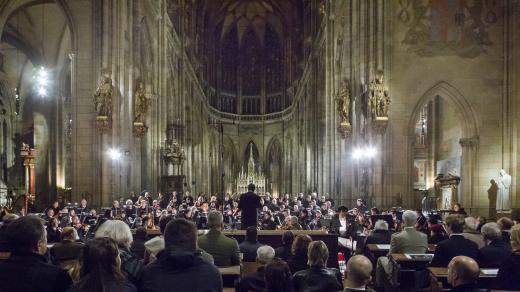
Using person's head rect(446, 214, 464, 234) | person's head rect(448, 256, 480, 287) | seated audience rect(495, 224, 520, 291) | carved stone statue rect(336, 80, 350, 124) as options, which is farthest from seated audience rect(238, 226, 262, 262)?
carved stone statue rect(336, 80, 350, 124)

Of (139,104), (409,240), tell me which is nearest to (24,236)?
(409,240)

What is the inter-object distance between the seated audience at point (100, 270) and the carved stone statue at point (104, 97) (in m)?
18.1

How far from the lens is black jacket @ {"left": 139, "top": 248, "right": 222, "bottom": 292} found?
174 inches

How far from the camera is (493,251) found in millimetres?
8117

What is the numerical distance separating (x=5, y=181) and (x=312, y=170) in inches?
868

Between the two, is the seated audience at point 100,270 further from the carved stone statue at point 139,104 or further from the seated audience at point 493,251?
the carved stone statue at point 139,104

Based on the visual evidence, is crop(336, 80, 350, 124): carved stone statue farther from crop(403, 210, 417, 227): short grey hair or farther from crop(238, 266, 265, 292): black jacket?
crop(238, 266, 265, 292): black jacket

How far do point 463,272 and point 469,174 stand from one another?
19.7m

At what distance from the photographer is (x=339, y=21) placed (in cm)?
3225

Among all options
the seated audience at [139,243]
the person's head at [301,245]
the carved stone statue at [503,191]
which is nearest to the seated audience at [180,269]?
the person's head at [301,245]

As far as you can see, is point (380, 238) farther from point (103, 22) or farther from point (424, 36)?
point (103, 22)

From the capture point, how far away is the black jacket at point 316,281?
5867 millimetres

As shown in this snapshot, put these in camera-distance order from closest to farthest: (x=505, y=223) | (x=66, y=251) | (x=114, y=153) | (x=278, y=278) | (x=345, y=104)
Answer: (x=278, y=278)
(x=66, y=251)
(x=505, y=223)
(x=114, y=153)
(x=345, y=104)

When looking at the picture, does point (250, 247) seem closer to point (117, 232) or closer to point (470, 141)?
point (117, 232)
